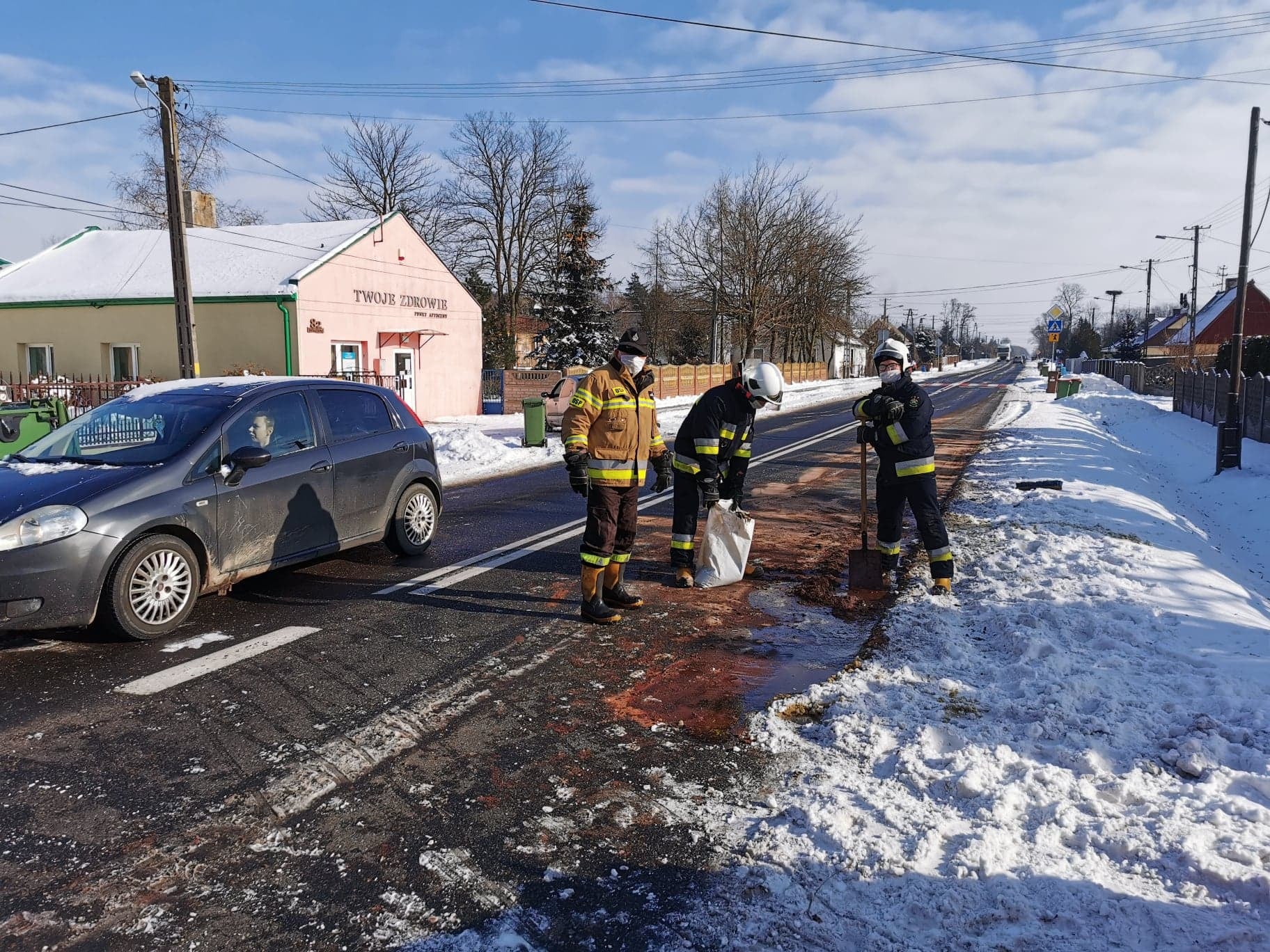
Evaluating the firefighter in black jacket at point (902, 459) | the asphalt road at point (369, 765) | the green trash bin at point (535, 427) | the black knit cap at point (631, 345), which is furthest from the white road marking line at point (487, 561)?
the green trash bin at point (535, 427)

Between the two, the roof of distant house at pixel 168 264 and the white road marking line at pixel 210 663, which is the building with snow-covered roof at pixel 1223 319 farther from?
the white road marking line at pixel 210 663

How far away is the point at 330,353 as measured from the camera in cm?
2286

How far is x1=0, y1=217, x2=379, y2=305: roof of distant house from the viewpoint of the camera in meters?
22.2

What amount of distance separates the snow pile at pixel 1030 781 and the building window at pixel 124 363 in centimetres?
2289

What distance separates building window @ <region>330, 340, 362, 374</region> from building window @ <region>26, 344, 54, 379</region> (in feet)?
27.2

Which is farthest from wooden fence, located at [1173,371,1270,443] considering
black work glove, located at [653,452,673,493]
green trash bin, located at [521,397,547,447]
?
black work glove, located at [653,452,673,493]

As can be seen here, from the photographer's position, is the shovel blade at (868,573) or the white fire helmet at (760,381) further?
the white fire helmet at (760,381)

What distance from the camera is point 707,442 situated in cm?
695

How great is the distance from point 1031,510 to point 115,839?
9.08 metres

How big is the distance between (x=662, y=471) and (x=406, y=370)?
20.9m

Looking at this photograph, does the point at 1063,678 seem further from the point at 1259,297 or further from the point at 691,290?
the point at 1259,297

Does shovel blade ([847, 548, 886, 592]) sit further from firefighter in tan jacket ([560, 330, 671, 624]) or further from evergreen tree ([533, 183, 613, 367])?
evergreen tree ([533, 183, 613, 367])

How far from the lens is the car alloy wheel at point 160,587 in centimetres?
526

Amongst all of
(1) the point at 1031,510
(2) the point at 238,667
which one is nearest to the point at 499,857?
(2) the point at 238,667
